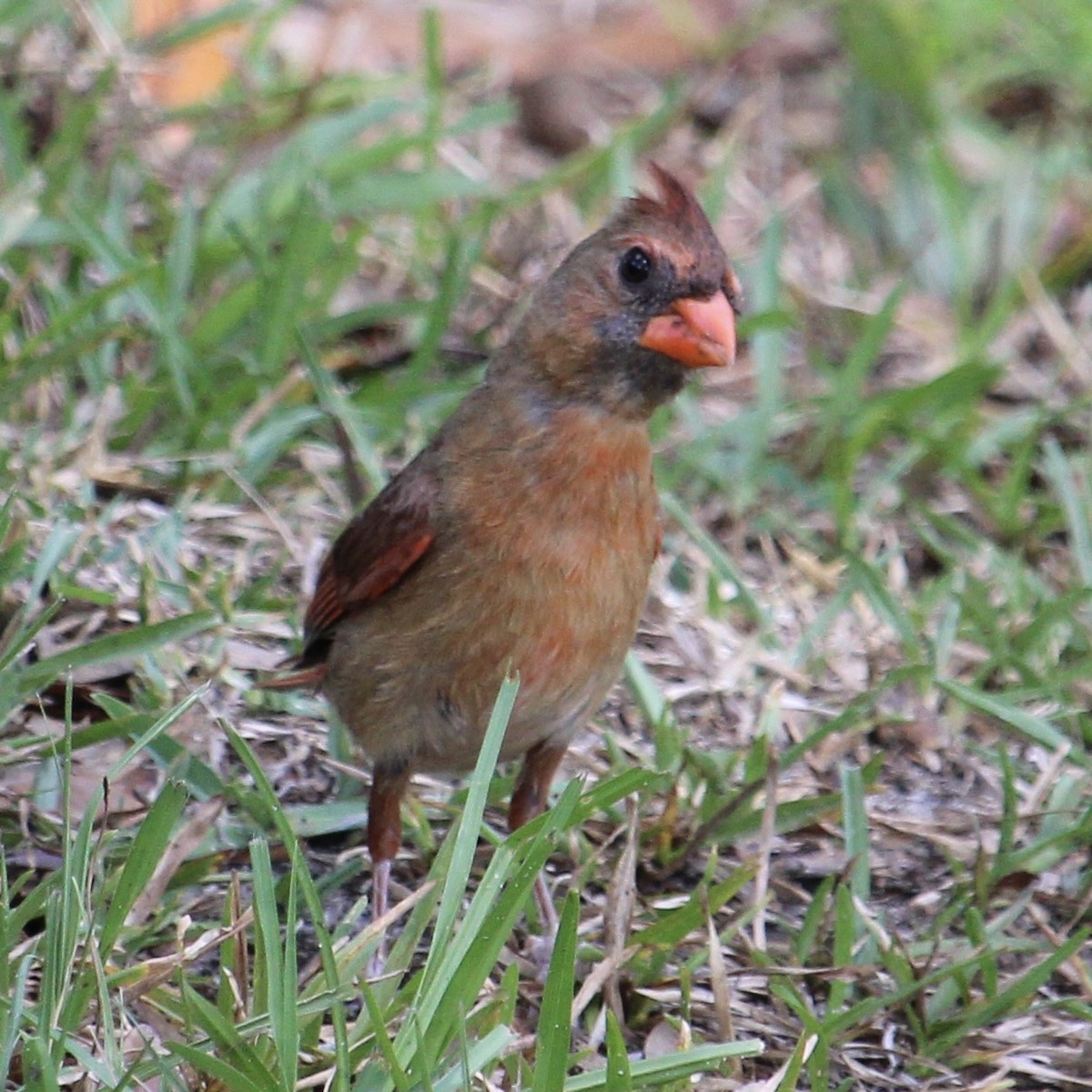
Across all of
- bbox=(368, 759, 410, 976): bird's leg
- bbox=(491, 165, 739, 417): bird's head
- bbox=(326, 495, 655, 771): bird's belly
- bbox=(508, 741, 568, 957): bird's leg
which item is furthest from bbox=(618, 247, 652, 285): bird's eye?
bbox=(368, 759, 410, 976): bird's leg

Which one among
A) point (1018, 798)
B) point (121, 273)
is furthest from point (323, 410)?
point (1018, 798)

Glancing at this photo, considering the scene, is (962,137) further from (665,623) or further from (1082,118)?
(665,623)

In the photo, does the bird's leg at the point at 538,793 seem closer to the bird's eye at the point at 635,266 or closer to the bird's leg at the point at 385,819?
the bird's leg at the point at 385,819

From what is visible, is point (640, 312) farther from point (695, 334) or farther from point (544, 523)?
point (544, 523)

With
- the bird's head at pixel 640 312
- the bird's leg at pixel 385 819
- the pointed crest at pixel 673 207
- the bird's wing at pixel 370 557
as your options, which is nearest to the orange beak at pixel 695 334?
the bird's head at pixel 640 312

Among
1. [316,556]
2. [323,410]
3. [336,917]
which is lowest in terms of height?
[336,917]

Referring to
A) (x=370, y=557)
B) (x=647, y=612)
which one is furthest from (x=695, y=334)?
(x=647, y=612)
